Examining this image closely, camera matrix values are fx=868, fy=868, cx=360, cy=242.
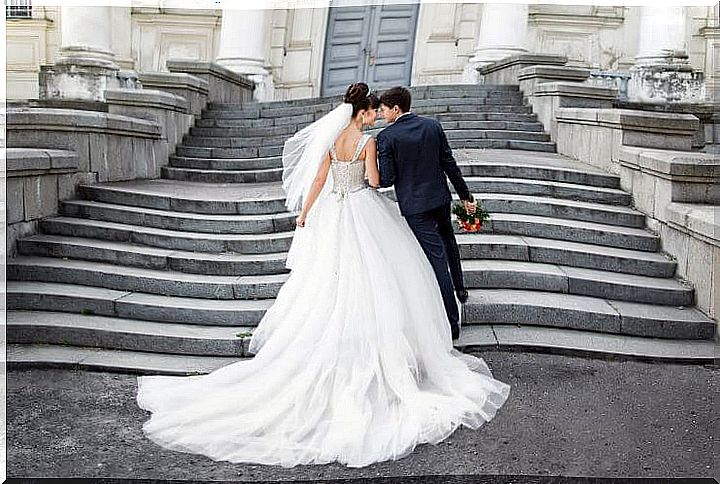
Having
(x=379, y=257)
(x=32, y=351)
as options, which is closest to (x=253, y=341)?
(x=379, y=257)

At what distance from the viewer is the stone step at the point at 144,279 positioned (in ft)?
24.4

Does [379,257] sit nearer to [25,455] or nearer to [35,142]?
[25,455]

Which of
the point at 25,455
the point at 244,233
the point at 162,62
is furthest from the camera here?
the point at 162,62

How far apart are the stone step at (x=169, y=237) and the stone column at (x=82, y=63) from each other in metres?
5.24

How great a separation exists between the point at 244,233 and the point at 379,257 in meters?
2.87

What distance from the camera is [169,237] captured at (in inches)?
325

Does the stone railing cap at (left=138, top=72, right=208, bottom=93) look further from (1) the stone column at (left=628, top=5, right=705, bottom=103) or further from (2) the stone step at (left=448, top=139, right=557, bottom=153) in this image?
(1) the stone column at (left=628, top=5, right=705, bottom=103)

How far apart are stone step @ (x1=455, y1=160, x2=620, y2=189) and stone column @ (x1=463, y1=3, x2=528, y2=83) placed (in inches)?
236

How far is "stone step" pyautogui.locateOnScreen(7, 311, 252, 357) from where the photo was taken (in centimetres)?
671

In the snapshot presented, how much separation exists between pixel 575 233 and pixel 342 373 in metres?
3.76

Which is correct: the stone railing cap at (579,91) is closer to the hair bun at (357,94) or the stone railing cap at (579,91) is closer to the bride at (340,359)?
the bride at (340,359)

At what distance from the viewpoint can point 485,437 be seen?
5.14m

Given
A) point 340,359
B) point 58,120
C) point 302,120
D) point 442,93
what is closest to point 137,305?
point 340,359

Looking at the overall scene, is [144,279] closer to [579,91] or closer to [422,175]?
[422,175]
